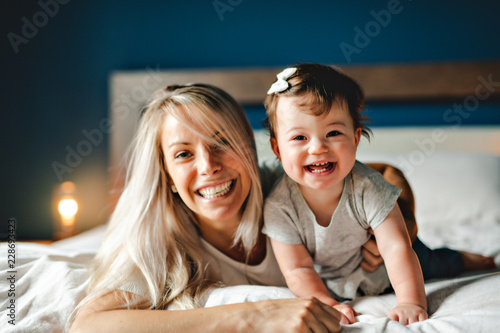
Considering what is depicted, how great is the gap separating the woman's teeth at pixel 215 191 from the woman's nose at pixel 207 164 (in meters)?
0.05

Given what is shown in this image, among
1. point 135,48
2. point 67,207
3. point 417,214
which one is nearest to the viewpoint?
point 417,214

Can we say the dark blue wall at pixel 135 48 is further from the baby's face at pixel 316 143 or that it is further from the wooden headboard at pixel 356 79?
the baby's face at pixel 316 143

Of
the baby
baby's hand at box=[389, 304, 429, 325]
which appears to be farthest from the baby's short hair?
baby's hand at box=[389, 304, 429, 325]

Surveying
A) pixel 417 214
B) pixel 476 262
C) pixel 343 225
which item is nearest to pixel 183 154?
pixel 343 225

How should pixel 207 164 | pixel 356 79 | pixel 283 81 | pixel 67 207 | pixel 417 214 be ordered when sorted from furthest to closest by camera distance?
pixel 67 207, pixel 356 79, pixel 417 214, pixel 207 164, pixel 283 81

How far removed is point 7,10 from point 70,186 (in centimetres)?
121

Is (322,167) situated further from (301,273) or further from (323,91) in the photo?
(301,273)

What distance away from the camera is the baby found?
858 millimetres

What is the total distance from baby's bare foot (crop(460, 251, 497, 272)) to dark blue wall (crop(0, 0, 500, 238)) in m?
1.45

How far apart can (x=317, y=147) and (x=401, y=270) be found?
0.32 m

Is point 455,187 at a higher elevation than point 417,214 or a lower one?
higher

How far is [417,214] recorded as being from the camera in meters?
2.10

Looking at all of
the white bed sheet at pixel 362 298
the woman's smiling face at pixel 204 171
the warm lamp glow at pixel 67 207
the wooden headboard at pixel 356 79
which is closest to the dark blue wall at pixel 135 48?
the wooden headboard at pixel 356 79

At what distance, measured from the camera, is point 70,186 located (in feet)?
8.86
